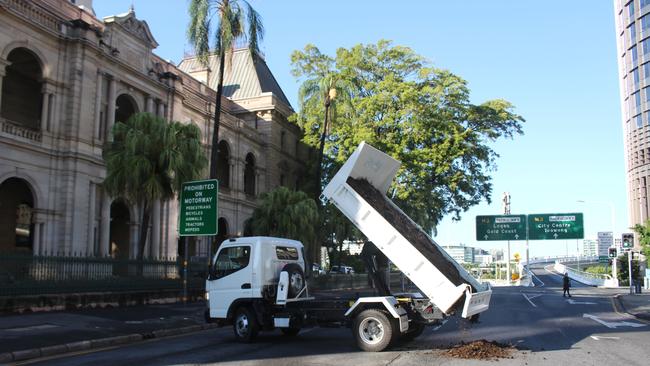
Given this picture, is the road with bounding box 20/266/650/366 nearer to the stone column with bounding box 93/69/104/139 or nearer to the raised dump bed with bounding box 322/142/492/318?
the raised dump bed with bounding box 322/142/492/318

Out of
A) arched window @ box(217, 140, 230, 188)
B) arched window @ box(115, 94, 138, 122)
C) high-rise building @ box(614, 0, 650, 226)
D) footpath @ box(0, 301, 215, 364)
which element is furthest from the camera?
high-rise building @ box(614, 0, 650, 226)

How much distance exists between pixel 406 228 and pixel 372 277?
129cm

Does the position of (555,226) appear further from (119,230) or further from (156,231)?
(119,230)

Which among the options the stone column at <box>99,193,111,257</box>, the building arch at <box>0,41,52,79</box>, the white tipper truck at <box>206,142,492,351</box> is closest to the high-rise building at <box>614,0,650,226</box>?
the stone column at <box>99,193,111,257</box>

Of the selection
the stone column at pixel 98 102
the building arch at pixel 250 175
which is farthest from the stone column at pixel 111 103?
the building arch at pixel 250 175

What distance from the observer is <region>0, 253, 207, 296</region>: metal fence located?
Result: 16453mm

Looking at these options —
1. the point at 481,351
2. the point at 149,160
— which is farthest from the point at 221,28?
the point at 481,351

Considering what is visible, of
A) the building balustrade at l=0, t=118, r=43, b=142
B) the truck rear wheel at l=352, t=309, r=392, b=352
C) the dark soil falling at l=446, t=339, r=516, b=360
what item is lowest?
the dark soil falling at l=446, t=339, r=516, b=360

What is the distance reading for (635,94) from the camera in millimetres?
79750

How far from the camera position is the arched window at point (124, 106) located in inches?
1230

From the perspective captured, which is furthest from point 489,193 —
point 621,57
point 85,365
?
point 621,57

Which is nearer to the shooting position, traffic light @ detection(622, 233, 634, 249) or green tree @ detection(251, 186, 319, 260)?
green tree @ detection(251, 186, 319, 260)

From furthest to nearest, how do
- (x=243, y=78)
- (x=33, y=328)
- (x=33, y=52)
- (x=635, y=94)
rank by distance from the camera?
(x=635, y=94) < (x=243, y=78) < (x=33, y=52) < (x=33, y=328)

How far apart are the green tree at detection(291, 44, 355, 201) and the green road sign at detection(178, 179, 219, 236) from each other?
11.8 metres
